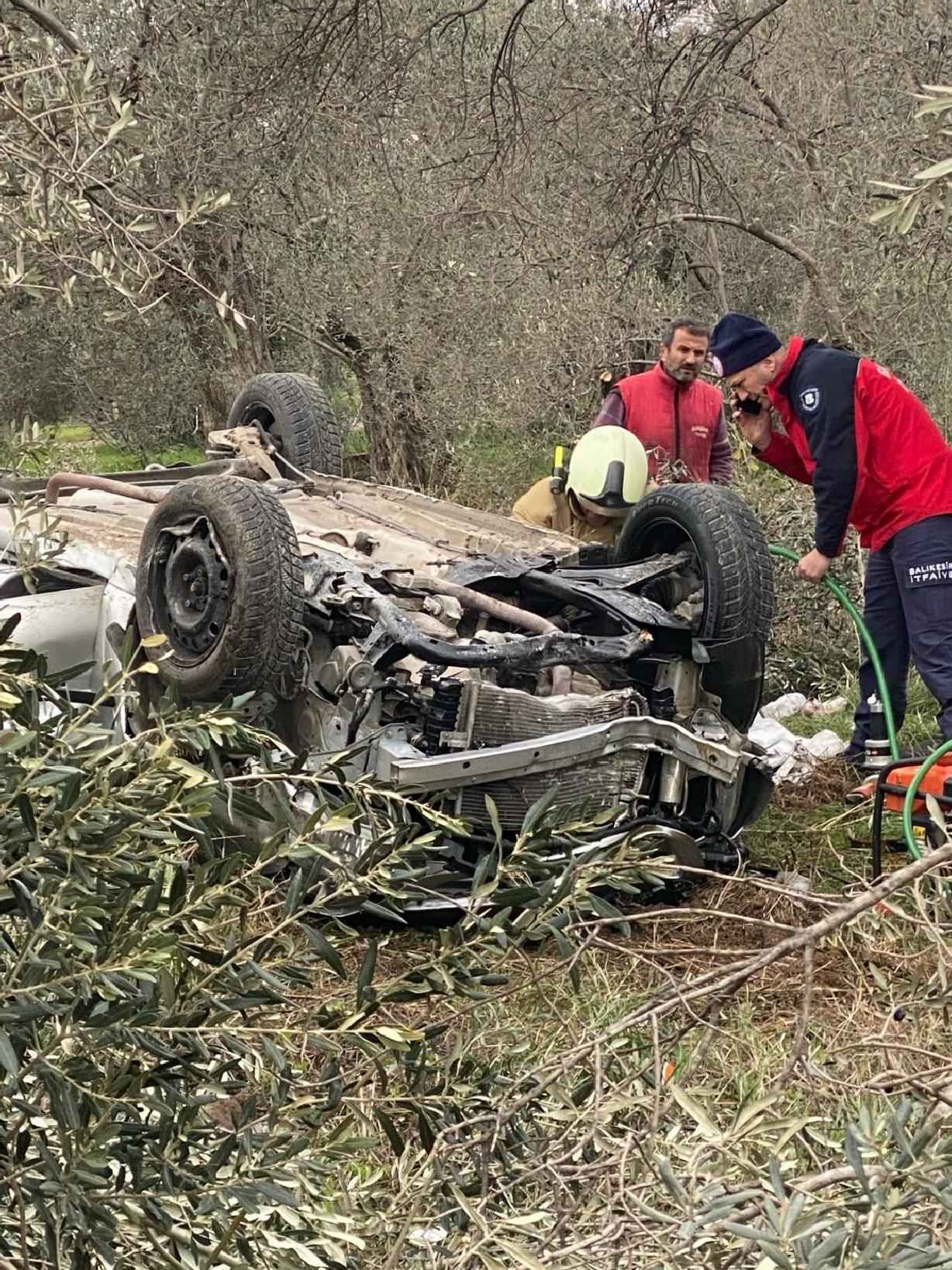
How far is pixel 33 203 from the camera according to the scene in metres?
2.82

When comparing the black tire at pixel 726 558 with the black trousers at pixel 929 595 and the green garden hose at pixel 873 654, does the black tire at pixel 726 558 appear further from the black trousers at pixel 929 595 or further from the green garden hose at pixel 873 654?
the black trousers at pixel 929 595

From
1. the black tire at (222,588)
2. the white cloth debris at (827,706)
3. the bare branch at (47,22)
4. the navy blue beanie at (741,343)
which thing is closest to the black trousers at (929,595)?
the navy blue beanie at (741,343)

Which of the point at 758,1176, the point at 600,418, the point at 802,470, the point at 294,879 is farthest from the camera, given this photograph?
the point at 600,418

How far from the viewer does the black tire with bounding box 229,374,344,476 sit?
732cm

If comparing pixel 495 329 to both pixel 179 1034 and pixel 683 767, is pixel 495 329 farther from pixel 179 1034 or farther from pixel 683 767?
pixel 179 1034

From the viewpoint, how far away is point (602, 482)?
623 cm

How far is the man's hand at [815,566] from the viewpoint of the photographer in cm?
556

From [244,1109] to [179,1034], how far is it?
0.16 m

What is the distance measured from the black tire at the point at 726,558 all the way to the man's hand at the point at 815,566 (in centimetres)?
21

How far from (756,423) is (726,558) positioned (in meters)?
0.74

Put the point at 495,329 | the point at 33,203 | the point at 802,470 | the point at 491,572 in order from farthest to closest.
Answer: the point at 495,329
the point at 802,470
the point at 491,572
the point at 33,203

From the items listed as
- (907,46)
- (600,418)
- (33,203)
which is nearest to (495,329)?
(907,46)

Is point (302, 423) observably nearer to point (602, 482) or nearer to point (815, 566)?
point (602, 482)

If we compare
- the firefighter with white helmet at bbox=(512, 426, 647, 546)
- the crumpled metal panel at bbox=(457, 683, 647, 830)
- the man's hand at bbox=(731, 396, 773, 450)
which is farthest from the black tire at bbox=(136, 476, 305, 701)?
the man's hand at bbox=(731, 396, 773, 450)
